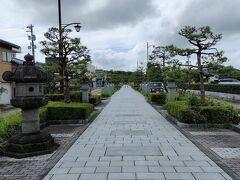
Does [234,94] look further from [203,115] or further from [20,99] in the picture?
[20,99]

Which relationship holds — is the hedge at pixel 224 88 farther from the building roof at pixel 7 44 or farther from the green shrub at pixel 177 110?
the building roof at pixel 7 44

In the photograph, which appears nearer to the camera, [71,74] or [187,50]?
[187,50]

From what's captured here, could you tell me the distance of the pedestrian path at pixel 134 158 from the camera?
6539mm

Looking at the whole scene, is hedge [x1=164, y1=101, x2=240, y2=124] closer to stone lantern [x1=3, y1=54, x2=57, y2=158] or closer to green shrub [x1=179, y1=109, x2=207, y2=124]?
green shrub [x1=179, y1=109, x2=207, y2=124]

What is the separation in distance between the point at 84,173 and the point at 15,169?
62.0 inches

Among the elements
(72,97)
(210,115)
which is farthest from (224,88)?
(210,115)

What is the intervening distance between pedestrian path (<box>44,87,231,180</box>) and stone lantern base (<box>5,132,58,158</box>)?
0.65 metres

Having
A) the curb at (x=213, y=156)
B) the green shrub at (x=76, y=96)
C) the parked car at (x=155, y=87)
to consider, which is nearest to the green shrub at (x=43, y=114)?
the curb at (x=213, y=156)

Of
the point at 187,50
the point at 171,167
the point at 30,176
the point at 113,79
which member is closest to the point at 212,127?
the point at 187,50

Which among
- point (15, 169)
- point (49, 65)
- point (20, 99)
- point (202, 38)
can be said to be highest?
point (202, 38)

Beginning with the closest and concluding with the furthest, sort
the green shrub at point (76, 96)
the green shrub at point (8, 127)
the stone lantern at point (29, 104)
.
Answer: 1. the stone lantern at point (29, 104)
2. the green shrub at point (8, 127)
3. the green shrub at point (76, 96)

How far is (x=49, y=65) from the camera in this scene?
1684 centimetres

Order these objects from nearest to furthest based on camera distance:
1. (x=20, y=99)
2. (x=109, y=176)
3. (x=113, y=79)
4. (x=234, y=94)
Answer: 1. (x=109, y=176)
2. (x=20, y=99)
3. (x=234, y=94)
4. (x=113, y=79)

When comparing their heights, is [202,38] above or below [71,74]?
above
